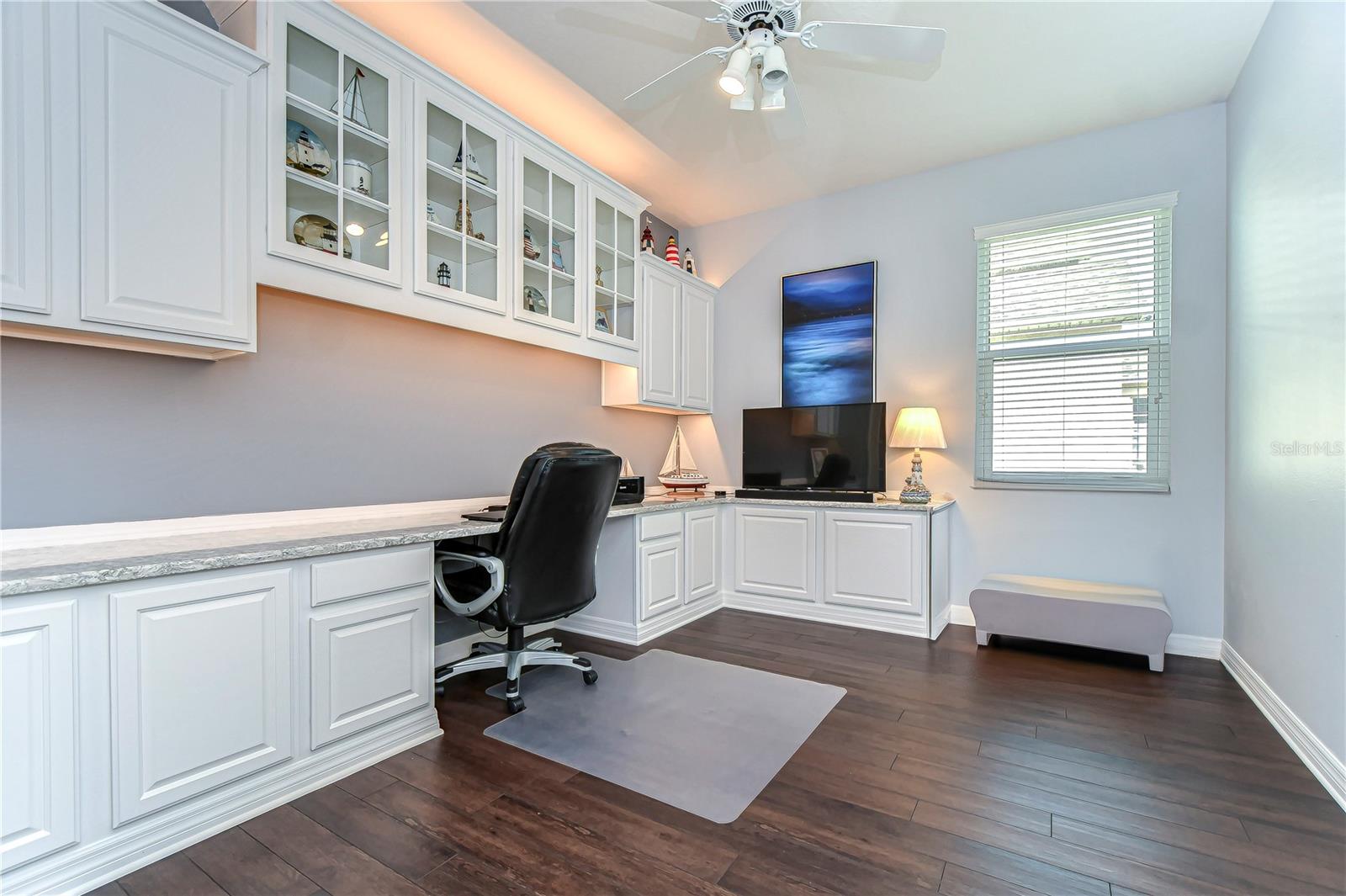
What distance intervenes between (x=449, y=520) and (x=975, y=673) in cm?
267

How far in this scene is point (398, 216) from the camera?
98.9 inches

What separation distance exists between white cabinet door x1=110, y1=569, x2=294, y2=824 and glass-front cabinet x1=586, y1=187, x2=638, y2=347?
2255 millimetres

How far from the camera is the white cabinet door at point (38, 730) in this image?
1.37 metres

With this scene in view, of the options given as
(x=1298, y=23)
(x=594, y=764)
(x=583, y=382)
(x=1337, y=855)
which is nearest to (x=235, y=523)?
(x=594, y=764)

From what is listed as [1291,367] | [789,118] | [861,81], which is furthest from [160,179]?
[1291,367]

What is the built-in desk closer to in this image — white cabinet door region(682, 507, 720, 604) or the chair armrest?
the chair armrest

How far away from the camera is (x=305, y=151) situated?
222 centimetres

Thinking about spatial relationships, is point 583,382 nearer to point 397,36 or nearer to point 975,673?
point 397,36

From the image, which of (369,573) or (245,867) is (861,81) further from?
(245,867)

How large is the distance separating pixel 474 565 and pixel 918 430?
2800 millimetres

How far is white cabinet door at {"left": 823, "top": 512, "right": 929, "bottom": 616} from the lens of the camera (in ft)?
11.7

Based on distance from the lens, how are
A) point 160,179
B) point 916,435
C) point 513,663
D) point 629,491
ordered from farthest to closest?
point 916,435 < point 629,491 < point 513,663 < point 160,179

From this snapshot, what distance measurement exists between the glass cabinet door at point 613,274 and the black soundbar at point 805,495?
1.38 metres

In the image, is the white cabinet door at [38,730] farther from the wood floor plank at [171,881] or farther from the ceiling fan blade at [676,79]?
the ceiling fan blade at [676,79]
